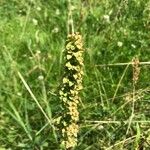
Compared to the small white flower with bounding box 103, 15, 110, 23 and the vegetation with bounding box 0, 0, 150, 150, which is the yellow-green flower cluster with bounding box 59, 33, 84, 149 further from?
the small white flower with bounding box 103, 15, 110, 23

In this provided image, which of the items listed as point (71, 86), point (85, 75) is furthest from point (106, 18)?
point (71, 86)

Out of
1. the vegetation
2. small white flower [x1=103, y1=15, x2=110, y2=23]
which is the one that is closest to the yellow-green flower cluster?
the vegetation

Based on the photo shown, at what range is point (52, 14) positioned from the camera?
4043 millimetres

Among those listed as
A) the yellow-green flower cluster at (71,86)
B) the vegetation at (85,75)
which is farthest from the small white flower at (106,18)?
the yellow-green flower cluster at (71,86)

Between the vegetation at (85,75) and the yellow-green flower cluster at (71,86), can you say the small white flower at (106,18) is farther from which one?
the yellow-green flower cluster at (71,86)

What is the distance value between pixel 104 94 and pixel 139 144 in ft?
1.99

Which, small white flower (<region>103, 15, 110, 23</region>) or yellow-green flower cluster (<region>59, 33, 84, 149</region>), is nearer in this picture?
yellow-green flower cluster (<region>59, 33, 84, 149</region>)

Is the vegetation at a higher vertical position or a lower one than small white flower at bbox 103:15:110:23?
lower

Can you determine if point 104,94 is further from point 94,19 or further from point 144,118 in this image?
point 94,19

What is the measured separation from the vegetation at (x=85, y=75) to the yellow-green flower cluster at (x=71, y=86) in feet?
0.29

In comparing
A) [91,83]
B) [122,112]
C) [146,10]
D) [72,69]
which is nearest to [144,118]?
[122,112]

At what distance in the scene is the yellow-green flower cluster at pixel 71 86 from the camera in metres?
2.19

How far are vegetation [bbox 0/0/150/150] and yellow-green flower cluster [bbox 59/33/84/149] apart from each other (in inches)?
3.5

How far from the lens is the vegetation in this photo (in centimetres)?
276
